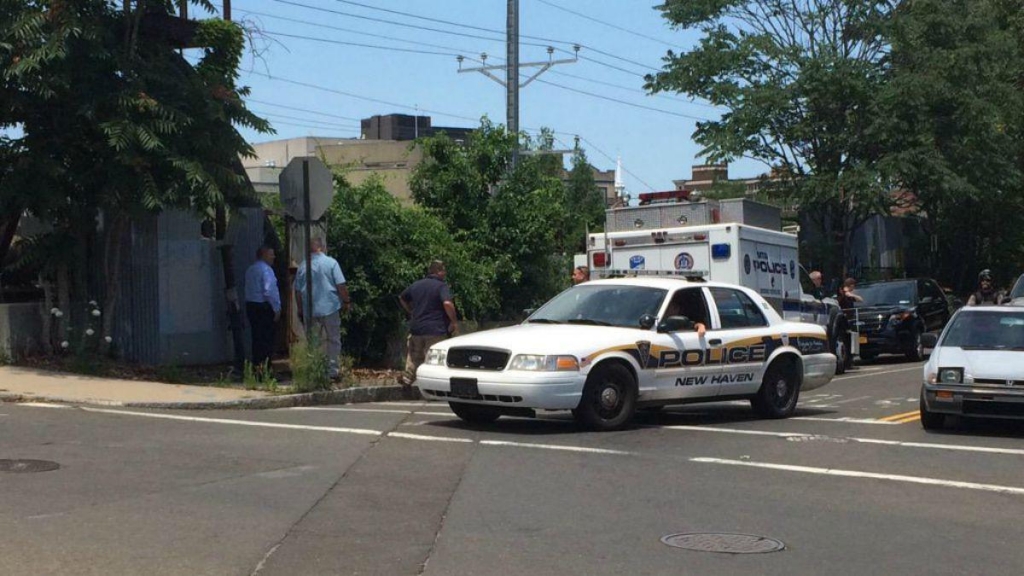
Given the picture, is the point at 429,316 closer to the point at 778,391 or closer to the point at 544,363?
the point at 544,363

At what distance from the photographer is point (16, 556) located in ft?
22.2

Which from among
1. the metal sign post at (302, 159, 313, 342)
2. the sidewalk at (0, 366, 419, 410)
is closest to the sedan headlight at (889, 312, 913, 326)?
the sidewalk at (0, 366, 419, 410)

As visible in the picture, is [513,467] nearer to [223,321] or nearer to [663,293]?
[663,293]

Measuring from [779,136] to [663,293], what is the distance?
2447cm

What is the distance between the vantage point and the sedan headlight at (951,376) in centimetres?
1287

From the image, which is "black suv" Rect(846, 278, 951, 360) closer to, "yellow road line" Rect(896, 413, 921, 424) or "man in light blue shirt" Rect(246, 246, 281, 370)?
"yellow road line" Rect(896, 413, 921, 424)

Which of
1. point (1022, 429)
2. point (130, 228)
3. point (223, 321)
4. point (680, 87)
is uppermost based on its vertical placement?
point (680, 87)

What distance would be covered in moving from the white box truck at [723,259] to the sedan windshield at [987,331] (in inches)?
236

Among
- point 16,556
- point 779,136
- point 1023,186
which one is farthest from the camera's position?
point 1023,186

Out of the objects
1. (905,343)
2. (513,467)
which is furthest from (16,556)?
(905,343)

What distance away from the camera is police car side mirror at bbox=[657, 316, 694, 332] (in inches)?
517

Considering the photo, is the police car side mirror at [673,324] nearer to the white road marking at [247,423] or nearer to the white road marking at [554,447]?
the white road marking at [554,447]

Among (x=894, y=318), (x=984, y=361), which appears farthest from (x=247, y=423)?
(x=894, y=318)

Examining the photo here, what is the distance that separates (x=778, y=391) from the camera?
14508 millimetres
